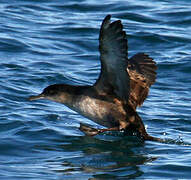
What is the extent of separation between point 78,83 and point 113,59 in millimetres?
4260

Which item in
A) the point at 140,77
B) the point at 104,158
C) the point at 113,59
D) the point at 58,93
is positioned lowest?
the point at 104,158

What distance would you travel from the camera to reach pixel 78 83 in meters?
12.0

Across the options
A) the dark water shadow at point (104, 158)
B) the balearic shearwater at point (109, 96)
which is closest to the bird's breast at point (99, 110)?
the balearic shearwater at point (109, 96)

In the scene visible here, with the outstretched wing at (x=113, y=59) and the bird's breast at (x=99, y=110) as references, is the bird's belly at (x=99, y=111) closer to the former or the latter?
the bird's breast at (x=99, y=110)

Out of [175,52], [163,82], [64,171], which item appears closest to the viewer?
[64,171]

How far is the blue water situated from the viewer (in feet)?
24.6

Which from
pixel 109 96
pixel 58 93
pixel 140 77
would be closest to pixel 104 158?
pixel 109 96

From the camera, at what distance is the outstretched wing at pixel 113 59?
296 inches

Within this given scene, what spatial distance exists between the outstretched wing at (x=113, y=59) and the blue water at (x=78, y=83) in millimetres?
830

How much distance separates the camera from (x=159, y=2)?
1852cm

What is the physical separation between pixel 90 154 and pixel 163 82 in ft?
15.1

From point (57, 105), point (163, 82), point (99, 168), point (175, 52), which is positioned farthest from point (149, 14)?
point (99, 168)

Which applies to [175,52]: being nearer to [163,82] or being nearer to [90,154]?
[163,82]

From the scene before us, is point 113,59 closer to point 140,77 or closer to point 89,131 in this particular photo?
point 89,131
